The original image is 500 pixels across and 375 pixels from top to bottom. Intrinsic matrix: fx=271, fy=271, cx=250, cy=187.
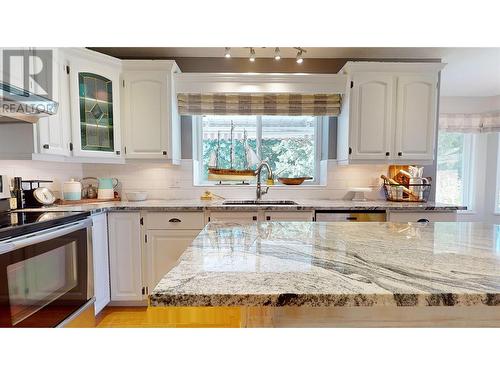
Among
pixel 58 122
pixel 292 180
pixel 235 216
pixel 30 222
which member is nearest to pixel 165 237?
pixel 235 216

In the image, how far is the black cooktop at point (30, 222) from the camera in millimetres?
1337

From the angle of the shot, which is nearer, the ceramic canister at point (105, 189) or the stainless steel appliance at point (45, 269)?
the stainless steel appliance at point (45, 269)

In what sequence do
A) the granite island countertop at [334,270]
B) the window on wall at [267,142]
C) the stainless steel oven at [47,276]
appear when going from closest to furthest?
the granite island countertop at [334,270], the stainless steel oven at [47,276], the window on wall at [267,142]

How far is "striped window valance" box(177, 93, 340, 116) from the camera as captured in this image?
9.09 ft

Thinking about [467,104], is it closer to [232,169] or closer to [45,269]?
[232,169]

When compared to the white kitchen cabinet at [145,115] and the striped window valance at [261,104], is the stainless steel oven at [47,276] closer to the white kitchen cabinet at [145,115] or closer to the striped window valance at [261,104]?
the white kitchen cabinet at [145,115]

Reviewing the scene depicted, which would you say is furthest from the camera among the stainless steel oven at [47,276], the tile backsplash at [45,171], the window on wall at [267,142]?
the window on wall at [267,142]

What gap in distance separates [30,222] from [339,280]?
165 centimetres

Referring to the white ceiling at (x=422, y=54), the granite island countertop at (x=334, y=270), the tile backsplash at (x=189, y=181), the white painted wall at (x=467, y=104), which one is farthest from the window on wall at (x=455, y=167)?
the granite island countertop at (x=334, y=270)

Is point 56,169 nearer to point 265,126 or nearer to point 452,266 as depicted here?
point 265,126

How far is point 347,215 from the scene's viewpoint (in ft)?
7.73

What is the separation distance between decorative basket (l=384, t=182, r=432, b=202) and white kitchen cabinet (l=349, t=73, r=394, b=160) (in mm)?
342

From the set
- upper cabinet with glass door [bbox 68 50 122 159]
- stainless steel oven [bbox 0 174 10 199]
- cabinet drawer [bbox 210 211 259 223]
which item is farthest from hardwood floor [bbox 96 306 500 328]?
upper cabinet with glass door [bbox 68 50 122 159]

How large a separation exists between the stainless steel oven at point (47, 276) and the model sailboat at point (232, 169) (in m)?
1.21
